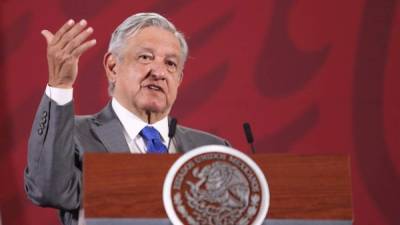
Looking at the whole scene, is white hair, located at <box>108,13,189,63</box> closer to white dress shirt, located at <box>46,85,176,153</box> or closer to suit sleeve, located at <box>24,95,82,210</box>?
white dress shirt, located at <box>46,85,176,153</box>

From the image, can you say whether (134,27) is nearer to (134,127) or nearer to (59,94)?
(134,127)

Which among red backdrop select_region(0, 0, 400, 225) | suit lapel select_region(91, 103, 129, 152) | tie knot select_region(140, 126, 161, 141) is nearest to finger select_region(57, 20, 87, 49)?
suit lapel select_region(91, 103, 129, 152)

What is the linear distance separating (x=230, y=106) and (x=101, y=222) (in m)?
1.97

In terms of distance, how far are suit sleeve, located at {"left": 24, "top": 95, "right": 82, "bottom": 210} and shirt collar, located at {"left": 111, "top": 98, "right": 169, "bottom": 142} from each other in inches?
18.6

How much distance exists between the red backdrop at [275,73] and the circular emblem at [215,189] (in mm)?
1809

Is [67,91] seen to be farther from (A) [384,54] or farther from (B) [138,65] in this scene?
(A) [384,54]

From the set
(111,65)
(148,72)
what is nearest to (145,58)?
(148,72)

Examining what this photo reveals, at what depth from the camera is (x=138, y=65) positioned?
262 centimetres

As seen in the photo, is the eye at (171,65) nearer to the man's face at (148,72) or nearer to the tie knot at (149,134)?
the man's face at (148,72)

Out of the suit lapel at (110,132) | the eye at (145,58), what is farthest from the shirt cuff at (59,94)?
the eye at (145,58)

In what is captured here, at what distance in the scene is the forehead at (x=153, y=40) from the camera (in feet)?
8.60

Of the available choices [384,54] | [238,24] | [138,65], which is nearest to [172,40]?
[138,65]

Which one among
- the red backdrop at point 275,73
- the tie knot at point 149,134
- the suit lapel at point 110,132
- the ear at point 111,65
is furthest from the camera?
the red backdrop at point 275,73

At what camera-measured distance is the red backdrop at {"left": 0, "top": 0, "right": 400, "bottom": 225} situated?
3.50 metres
